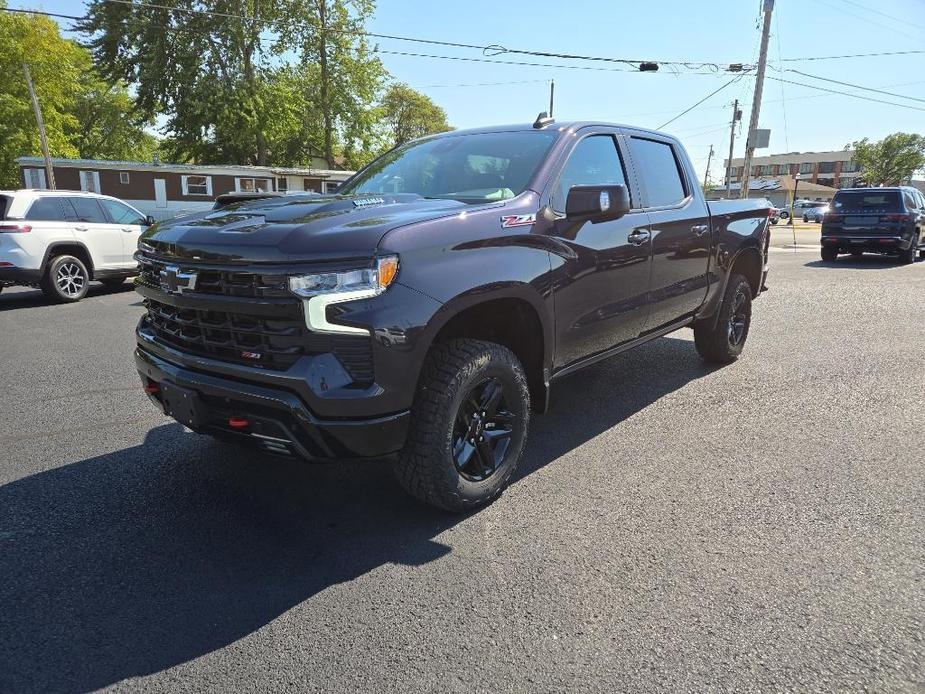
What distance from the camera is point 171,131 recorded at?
38.6 metres

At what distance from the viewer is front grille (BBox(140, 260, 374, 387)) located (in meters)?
2.52

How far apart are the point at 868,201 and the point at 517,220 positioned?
47.8 ft

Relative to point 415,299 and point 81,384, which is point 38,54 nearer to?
point 81,384

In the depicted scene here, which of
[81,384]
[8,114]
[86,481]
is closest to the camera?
[86,481]

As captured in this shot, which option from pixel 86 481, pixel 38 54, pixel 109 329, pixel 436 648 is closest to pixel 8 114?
pixel 38 54

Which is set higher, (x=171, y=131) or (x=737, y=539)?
(x=171, y=131)

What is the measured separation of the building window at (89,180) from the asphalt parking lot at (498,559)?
105 feet

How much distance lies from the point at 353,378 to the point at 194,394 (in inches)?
29.1

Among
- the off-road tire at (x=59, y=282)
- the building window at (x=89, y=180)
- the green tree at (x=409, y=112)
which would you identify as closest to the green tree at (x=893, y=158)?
the green tree at (x=409, y=112)

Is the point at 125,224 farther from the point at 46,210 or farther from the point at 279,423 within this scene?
the point at 279,423

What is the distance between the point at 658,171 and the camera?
181 inches

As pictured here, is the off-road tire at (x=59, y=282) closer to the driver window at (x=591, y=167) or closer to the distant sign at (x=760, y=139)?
the driver window at (x=591, y=167)

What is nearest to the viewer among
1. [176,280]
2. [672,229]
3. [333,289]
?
[333,289]

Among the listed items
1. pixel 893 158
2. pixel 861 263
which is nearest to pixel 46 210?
pixel 861 263
